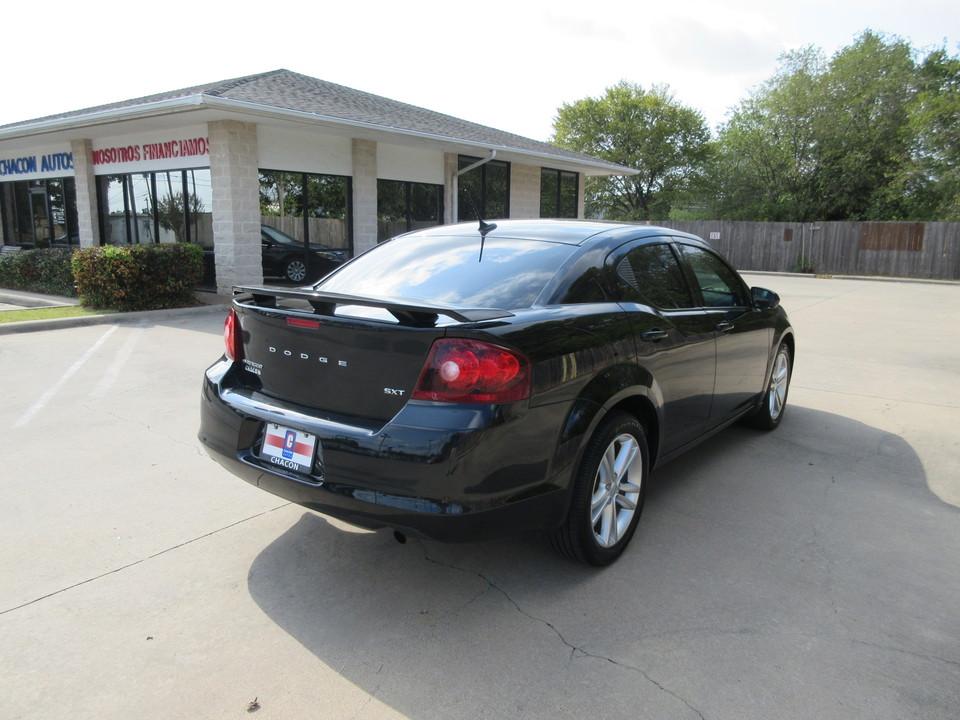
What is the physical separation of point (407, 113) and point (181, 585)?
15.8m

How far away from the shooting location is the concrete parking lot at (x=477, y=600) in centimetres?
244

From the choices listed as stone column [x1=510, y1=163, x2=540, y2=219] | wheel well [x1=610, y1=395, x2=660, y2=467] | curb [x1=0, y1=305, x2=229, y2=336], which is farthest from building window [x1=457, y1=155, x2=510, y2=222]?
wheel well [x1=610, y1=395, x2=660, y2=467]

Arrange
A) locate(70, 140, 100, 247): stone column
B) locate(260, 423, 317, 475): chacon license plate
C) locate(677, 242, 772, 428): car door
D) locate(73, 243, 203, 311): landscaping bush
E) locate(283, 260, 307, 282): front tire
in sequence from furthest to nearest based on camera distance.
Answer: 1. locate(70, 140, 100, 247): stone column
2. locate(283, 260, 307, 282): front tire
3. locate(73, 243, 203, 311): landscaping bush
4. locate(677, 242, 772, 428): car door
5. locate(260, 423, 317, 475): chacon license plate

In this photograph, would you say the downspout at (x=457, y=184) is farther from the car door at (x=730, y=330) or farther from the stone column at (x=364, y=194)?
the car door at (x=730, y=330)

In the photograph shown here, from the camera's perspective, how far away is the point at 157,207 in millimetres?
14844

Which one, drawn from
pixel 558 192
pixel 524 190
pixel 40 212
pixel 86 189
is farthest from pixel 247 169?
pixel 558 192

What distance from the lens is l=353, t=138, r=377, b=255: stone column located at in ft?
50.0

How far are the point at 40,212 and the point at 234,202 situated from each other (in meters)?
9.48

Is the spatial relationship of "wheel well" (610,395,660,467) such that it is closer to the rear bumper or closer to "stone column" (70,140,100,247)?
the rear bumper

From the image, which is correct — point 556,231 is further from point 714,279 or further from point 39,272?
point 39,272

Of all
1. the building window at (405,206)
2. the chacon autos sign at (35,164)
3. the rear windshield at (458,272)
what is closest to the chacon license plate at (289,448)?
the rear windshield at (458,272)

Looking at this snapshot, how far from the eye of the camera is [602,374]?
321cm

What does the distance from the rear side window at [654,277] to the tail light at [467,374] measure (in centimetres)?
117

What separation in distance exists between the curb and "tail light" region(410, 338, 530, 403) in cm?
935
